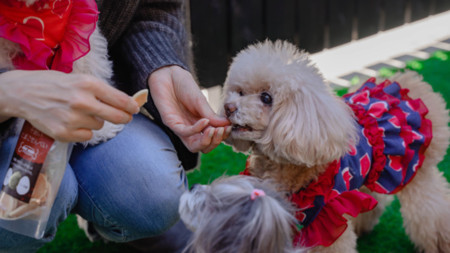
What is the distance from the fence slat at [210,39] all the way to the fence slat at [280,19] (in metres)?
0.37

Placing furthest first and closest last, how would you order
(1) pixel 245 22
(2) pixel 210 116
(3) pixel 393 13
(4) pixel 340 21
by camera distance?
1. (3) pixel 393 13
2. (4) pixel 340 21
3. (1) pixel 245 22
4. (2) pixel 210 116

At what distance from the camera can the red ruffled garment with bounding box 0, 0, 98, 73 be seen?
1.04 m

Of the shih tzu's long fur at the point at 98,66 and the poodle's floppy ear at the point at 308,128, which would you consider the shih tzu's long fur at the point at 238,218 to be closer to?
the poodle's floppy ear at the point at 308,128

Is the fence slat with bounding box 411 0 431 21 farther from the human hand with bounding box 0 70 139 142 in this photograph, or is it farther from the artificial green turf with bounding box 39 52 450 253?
the human hand with bounding box 0 70 139 142

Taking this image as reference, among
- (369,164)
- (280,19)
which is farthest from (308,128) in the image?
(280,19)

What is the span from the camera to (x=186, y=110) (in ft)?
4.16

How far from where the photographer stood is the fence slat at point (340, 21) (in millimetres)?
3439

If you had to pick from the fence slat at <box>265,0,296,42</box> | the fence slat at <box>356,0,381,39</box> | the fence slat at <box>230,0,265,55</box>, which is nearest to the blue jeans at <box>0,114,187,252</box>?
the fence slat at <box>230,0,265,55</box>

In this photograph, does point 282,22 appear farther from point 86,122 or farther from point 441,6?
point 86,122

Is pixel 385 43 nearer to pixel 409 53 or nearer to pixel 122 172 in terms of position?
pixel 409 53

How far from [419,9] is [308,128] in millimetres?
3448

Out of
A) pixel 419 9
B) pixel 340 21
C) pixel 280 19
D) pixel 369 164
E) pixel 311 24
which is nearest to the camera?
pixel 369 164

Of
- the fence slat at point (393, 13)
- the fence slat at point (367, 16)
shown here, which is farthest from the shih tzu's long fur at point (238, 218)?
the fence slat at point (393, 13)

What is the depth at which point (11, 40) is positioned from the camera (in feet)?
3.52
